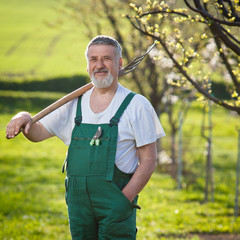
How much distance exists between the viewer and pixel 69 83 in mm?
32594

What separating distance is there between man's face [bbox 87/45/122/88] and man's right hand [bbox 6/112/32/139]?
0.53 meters

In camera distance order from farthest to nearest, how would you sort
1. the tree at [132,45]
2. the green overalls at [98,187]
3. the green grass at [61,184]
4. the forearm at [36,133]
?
the tree at [132,45] < the green grass at [61,184] < the forearm at [36,133] < the green overalls at [98,187]

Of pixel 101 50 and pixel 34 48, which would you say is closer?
pixel 101 50

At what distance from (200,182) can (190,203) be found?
2330 millimetres

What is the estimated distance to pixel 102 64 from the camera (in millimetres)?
2943

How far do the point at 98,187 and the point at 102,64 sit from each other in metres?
0.83

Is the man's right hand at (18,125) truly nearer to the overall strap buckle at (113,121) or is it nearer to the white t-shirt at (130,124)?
the white t-shirt at (130,124)

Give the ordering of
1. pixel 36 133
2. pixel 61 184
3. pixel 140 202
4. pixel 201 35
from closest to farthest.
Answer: pixel 36 133
pixel 201 35
pixel 140 202
pixel 61 184

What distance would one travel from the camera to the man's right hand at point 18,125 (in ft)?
9.32

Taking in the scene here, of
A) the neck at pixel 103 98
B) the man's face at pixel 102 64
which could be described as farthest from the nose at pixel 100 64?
the neck at pixel 103 98

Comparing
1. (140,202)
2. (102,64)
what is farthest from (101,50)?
(140,202)

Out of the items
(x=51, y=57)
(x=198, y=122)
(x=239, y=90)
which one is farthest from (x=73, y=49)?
(x=239, y=90)

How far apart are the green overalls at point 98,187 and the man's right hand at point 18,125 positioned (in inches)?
12.7

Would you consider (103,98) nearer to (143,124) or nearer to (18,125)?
(143,124)
